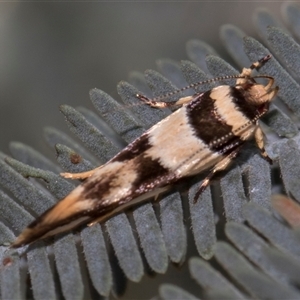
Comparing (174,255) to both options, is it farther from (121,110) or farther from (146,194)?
A: (121,110)

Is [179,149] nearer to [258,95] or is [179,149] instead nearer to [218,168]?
[218,168]

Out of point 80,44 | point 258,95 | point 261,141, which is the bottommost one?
point 261,141

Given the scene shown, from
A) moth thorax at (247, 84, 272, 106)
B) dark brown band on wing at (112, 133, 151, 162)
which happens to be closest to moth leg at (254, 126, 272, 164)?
moth thorax at (247, 84, 272, 106)

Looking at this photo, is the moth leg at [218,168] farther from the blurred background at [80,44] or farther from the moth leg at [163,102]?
the blurred background at [80,44]

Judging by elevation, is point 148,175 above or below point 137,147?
below

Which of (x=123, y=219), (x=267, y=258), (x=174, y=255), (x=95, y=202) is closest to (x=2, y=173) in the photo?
(x=95, y=202)

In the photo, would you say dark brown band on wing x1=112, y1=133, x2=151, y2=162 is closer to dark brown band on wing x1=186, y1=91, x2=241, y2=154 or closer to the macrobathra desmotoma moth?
the macrobathra desmotoma moth

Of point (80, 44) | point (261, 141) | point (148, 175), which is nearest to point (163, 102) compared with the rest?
point (148, 175)
